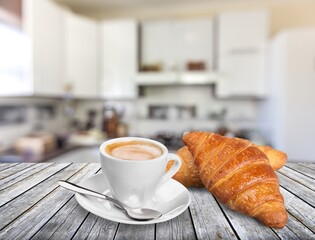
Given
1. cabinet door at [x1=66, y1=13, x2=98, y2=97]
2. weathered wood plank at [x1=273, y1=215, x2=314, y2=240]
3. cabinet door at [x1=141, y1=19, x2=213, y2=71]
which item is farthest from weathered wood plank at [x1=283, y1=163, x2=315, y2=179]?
cabinet door at [x1=66, y1=13, x2=98, y2=97]

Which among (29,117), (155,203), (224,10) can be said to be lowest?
(155,203)

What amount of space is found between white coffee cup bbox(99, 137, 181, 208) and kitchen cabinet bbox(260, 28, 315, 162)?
5.89 feet

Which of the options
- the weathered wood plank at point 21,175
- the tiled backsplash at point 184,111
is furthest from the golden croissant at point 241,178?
the tiled backsplash at point 184,111

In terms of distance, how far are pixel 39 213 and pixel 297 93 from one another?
79.2 inches

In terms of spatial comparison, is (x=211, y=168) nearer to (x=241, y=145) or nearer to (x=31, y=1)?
(x=241, y=145)

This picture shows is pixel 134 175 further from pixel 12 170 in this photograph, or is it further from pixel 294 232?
pixel 12 170

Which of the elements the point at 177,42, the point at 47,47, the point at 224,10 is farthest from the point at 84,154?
the point at 224,10

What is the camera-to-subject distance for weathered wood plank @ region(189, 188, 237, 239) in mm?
295

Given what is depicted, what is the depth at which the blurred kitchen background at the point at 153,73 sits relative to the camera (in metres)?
1.81

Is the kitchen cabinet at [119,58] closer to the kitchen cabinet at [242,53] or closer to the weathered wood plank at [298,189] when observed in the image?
the kitchen cabinet at [242,53]

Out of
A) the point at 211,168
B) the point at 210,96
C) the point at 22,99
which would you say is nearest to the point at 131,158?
the point at 211,168

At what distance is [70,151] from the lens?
200cm

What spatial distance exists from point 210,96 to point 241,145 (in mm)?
2287

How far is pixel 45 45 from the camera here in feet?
6.31
